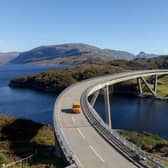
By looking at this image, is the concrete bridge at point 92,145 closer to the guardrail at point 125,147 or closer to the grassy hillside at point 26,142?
the guardrail at point 125,147

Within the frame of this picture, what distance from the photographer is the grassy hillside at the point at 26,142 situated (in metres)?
32.6

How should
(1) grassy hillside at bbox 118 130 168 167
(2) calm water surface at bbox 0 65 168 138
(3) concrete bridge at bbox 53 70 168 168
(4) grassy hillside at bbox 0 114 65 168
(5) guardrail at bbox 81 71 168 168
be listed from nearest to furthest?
1. (5) guardrail at bbox 81 71 168 168
2. (3) concrete bridge at bbox 53 70 168 168
3. (4) grassy hillside at bbox 0 114 65 168
4. (1) grassy hillside at bbox 118 130 168 167
5. (2) calm water surface at bbox 0 65 168 138

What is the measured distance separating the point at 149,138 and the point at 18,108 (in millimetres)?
53824

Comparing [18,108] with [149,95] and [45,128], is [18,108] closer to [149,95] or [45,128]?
[45,128]

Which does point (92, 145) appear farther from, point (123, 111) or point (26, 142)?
point (123, 111)

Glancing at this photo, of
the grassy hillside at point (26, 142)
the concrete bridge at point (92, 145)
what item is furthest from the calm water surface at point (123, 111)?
the concrete bridge at point (92, 145)

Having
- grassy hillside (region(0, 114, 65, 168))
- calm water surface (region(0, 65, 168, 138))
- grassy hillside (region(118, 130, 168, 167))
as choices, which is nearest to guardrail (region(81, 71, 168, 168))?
grassy hillside (region(0, 114, 65, 168))

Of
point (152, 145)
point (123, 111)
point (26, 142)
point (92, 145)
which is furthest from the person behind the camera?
point (123, 111)

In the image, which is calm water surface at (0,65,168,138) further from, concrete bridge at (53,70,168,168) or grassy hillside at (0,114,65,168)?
concrete bridge at (53,70,168,168)

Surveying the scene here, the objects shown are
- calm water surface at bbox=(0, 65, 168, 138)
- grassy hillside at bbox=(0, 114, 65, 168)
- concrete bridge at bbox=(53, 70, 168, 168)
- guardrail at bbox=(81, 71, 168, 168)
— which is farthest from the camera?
calm water surface at bbox=(0, 65, 168, 138)

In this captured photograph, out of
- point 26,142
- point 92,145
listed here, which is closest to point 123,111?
point 26,142

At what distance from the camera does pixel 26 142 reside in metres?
46.1

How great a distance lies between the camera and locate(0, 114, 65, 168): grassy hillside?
32625 mm

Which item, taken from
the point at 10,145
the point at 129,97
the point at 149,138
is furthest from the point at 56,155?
the point at 129,97
